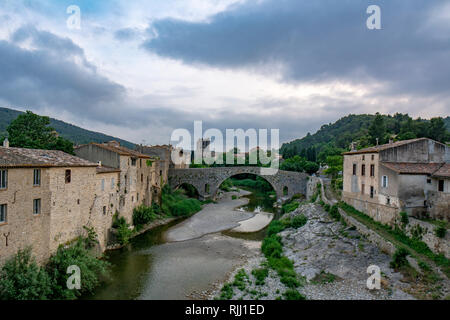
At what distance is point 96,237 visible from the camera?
18906 millimetres

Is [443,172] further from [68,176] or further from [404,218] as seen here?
[68,176]

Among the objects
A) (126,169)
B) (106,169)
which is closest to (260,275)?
(106,169)

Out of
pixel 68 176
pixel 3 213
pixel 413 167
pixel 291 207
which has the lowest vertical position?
pixel 291 207

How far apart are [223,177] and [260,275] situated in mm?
29321

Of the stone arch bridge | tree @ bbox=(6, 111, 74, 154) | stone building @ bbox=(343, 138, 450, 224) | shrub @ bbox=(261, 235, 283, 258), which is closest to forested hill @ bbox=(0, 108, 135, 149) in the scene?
the stone arch bridge

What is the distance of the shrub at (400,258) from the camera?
1406 cm

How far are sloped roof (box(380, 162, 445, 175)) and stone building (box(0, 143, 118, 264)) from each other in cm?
1950

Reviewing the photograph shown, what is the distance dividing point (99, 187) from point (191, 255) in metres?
8.03

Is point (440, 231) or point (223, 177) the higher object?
point (223, 177)

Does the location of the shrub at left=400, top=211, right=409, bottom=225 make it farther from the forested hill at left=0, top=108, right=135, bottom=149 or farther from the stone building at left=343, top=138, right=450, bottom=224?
the forested hill at left=0, top=108, right=135, bottom=149

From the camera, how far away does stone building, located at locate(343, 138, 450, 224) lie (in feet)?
56.4

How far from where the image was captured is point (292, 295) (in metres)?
13.2
